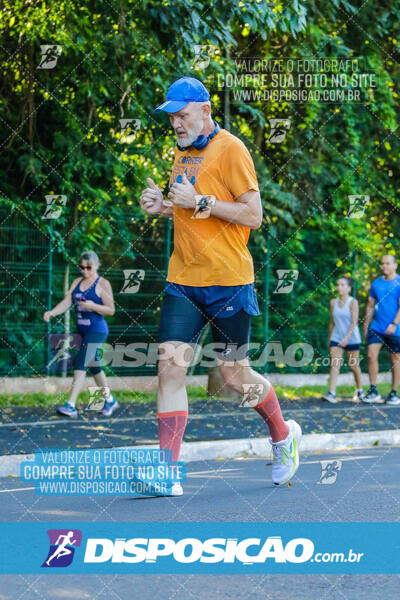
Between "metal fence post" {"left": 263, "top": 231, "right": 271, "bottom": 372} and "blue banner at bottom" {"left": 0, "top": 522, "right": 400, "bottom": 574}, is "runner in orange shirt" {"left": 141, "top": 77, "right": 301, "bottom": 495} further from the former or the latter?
"metal fence post" {"left": 263, "top": 231, "right": 271, "bottom": 372}

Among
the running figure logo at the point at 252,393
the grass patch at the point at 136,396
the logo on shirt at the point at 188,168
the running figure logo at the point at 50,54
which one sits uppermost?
the running figure logo at the point at 50,54

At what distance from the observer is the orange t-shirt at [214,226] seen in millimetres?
5410

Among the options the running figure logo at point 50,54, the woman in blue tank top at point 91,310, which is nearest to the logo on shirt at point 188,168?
the woman in blue tank top at point 91,310

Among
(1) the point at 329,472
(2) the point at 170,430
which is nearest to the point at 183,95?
(2) the point at 170,430

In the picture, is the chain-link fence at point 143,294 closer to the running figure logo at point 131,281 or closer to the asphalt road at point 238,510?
the running figure logo at point 131,281

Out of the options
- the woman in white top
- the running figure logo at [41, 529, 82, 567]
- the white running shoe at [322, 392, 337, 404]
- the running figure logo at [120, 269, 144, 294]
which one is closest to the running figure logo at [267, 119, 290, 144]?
the woman in white top

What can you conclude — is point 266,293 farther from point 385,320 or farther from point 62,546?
point 62,546

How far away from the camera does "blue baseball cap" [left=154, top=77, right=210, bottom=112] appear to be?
17.8ft

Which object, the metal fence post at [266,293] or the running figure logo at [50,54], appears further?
the metal fence post at [266,293]

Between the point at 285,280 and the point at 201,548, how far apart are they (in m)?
11.3

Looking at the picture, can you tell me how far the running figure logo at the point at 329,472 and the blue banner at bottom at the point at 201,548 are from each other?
1.48 meters

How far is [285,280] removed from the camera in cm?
1546

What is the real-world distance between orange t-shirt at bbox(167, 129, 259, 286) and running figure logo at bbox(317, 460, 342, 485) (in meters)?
1.65

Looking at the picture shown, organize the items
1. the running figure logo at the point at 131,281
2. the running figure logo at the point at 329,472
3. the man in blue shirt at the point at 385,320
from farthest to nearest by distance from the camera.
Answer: the running figure logo at the point at 131,281, the man in blue shirt at the point at 385,320, the running figure logo at the point at 329,472
